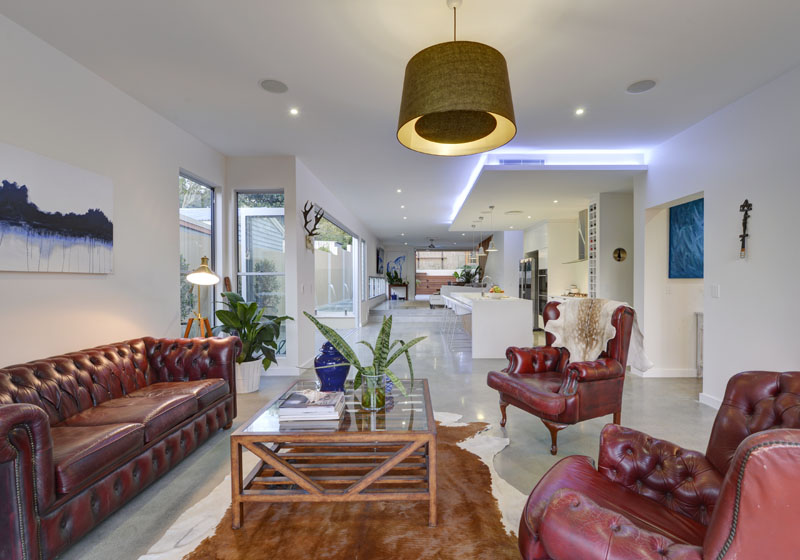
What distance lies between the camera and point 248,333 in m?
4.21

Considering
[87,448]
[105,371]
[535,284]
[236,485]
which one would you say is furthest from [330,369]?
[535,284]

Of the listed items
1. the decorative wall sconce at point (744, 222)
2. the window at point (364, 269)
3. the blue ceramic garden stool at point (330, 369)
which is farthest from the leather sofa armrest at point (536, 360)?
the window at point (364, 269)

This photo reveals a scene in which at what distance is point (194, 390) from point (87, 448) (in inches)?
36.3

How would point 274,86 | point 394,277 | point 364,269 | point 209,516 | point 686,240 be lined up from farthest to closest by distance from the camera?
point 394,277 → point 364,269 → point 686,240 → point 274,86 → point 209,516

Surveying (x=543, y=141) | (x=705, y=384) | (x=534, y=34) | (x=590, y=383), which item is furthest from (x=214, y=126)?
(x=705, y=384)

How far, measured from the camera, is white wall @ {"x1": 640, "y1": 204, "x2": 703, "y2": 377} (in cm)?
486

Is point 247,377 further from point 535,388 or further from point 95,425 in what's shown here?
point 535,388

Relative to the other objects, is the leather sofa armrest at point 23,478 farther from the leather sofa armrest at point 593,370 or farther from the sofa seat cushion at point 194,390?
the leather sofa armrest at point 593,370

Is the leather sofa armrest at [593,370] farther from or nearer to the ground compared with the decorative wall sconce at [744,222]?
nearer to the ground

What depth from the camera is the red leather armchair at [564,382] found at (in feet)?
8.73

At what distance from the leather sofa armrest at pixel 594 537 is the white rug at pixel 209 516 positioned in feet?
2.80

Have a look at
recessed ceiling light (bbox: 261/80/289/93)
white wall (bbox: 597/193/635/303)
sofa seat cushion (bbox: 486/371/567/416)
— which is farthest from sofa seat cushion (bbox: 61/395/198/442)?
white wall (bbox: 597/193/635/303)

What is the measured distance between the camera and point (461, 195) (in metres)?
7.41

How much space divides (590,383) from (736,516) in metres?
1.99
